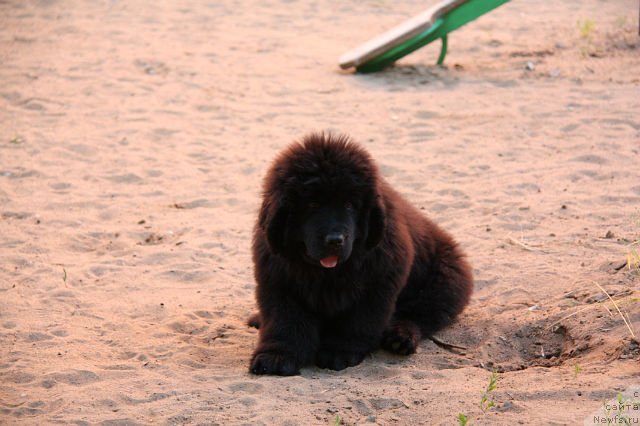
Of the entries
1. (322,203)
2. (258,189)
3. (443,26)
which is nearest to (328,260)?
(322,203)

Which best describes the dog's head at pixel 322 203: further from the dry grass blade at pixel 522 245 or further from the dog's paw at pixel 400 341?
the dry grass blade at pixel 522 245

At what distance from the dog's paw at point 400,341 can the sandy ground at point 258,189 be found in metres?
0.11

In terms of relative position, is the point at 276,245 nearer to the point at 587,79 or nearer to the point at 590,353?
the point at 590,353

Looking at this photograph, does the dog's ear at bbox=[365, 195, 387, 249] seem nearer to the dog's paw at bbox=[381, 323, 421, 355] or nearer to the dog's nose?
the dog's nose

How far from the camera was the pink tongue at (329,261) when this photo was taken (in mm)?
5008

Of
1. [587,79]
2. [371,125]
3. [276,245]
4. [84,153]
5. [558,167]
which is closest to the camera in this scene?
[276,245]

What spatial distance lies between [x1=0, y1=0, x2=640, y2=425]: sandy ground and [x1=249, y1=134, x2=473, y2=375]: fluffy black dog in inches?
8.2

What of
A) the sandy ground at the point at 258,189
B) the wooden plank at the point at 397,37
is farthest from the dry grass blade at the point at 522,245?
the wooden plank at the point at 397,37

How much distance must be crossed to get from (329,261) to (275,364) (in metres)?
0.67

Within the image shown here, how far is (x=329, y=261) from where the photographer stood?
5.03 metres

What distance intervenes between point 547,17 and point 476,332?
31.8 ft

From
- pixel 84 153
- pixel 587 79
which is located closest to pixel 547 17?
pixel 587 79

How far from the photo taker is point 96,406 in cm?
466

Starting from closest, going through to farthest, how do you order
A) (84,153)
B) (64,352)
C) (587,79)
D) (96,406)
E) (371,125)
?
(96,406) < (64,352) < (84,153) < (371,125) < (587,79)
